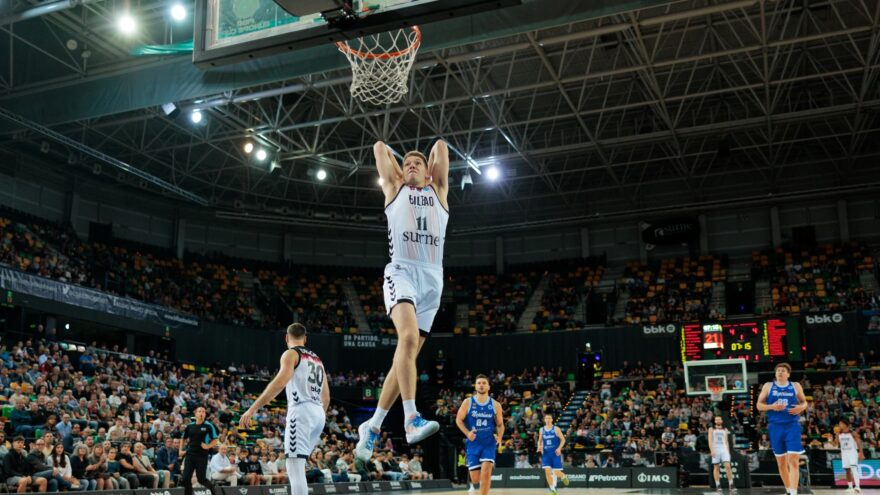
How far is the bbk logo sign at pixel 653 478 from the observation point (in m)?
25.5

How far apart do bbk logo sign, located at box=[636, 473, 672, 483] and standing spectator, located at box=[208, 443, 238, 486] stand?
13117mm

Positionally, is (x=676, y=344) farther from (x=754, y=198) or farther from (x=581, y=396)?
(x=754, y=198)

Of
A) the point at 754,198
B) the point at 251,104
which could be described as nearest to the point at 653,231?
the point at 754,198

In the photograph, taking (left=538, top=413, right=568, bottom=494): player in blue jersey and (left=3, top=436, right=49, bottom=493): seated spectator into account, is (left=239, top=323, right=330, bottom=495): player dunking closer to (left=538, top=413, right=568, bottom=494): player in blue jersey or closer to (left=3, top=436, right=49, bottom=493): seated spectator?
(left=3, top=436, right=49, bottom=493): seated spectator

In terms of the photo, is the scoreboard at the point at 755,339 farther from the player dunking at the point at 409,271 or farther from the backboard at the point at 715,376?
the player dunking at the point at 409,271

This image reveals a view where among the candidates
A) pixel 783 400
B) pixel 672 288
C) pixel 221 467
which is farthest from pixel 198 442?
pixel 672 288

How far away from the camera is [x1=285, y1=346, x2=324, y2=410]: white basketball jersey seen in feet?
29.0

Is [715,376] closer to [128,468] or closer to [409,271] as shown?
[128,468]

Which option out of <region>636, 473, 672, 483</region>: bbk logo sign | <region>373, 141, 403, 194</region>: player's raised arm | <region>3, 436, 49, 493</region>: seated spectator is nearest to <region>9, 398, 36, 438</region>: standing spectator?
<region>3, 436, 49, 493</region>: seated spectator

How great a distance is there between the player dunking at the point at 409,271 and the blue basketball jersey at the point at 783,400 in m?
8.35

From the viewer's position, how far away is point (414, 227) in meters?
5.44

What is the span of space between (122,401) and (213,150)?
15.8m

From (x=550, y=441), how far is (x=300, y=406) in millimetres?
11626

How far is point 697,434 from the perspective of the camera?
29156 mm
